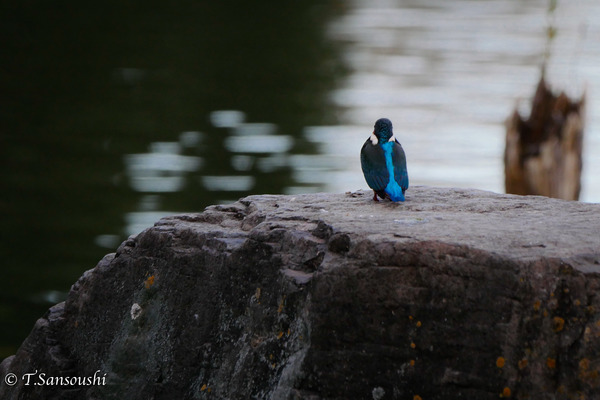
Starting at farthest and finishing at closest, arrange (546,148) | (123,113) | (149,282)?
1. (123,113)
2. (546,148)
3. (149,282)

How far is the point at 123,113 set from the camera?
374 inches

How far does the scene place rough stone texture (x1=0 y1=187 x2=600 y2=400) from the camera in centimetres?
223

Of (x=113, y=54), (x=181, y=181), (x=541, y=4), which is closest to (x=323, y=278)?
(x=181, y=181)

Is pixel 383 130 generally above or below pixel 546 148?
above

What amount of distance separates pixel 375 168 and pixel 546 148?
3299mm

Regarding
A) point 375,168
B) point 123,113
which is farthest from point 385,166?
point 123,113

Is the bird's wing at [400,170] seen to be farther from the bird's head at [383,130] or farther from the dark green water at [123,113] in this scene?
Result: the dark green water at [123,113]

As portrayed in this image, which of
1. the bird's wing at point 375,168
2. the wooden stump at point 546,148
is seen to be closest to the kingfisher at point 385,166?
the bird's wing at point 375,168

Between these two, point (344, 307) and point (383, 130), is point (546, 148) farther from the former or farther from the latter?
point (344, 307)

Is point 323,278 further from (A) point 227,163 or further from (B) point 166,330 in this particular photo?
(A) point 227,163

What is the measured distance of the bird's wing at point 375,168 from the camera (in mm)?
2943

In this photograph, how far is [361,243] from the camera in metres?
2.37

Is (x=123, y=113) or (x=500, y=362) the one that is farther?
(x=123, y=113)

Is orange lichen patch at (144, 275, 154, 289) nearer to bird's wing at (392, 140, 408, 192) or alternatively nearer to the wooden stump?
bird's wing at (392, 140, 408, 192)
